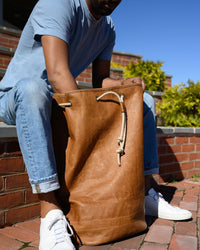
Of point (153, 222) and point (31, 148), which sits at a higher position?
point (31, 148)

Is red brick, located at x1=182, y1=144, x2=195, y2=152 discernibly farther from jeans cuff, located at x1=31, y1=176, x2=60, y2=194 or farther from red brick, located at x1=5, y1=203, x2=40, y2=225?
jeans cuff, located at x1=31, y1=176, x2=60, y2=194

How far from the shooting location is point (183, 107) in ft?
12.1

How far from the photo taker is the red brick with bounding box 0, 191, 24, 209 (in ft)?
5.11

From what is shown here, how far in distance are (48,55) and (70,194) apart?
75 cm

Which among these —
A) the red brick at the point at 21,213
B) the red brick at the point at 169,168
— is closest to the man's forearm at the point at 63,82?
the red brick at the point at 21,213

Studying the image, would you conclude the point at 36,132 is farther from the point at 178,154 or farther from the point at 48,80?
the point at 178,154

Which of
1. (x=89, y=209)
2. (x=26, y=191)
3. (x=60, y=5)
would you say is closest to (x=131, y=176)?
(x=89, y=209)

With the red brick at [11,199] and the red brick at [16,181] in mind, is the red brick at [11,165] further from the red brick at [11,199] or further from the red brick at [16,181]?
the red brick at [11,199]

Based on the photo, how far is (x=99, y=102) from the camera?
1.37 metres

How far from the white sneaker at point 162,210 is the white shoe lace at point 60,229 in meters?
0.70

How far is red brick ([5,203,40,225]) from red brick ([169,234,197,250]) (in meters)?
0.86

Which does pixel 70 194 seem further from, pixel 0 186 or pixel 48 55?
pixel 48 55

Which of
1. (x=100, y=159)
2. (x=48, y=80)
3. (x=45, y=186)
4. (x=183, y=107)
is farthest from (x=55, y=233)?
(x=183, y=107)

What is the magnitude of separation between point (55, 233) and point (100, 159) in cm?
42
